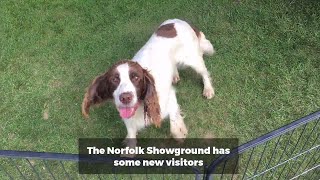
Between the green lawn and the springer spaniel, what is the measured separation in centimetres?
25

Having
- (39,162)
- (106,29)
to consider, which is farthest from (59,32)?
(39,162)

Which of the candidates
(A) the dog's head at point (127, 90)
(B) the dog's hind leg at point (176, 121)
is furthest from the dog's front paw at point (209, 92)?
(A) the dog's head at point (127, 90)

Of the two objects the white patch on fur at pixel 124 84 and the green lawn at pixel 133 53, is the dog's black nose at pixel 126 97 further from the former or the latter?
the green lawn at pixel 133 53

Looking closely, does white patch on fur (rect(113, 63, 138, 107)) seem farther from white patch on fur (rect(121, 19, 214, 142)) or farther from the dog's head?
white patch on fur (rect(121, 19, 214, 142))

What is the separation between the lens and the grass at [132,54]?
3832 millimetres

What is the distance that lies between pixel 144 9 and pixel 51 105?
5.32 ft

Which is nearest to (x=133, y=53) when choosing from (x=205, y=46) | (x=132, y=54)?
(x=132, y=54)

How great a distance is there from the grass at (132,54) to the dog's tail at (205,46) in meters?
0.08

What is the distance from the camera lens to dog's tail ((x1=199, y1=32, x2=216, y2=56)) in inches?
163

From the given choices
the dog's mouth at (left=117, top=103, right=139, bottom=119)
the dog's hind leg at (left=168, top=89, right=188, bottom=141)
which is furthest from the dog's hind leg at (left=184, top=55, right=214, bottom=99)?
the dog's mouth at (left=117, top=103, right=139, bottom=119)

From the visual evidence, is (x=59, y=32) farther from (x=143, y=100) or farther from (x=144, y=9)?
(x=143, y=100)

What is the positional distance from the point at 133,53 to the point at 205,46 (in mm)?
792

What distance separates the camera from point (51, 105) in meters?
4.09

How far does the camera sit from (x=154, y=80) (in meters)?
3.18
